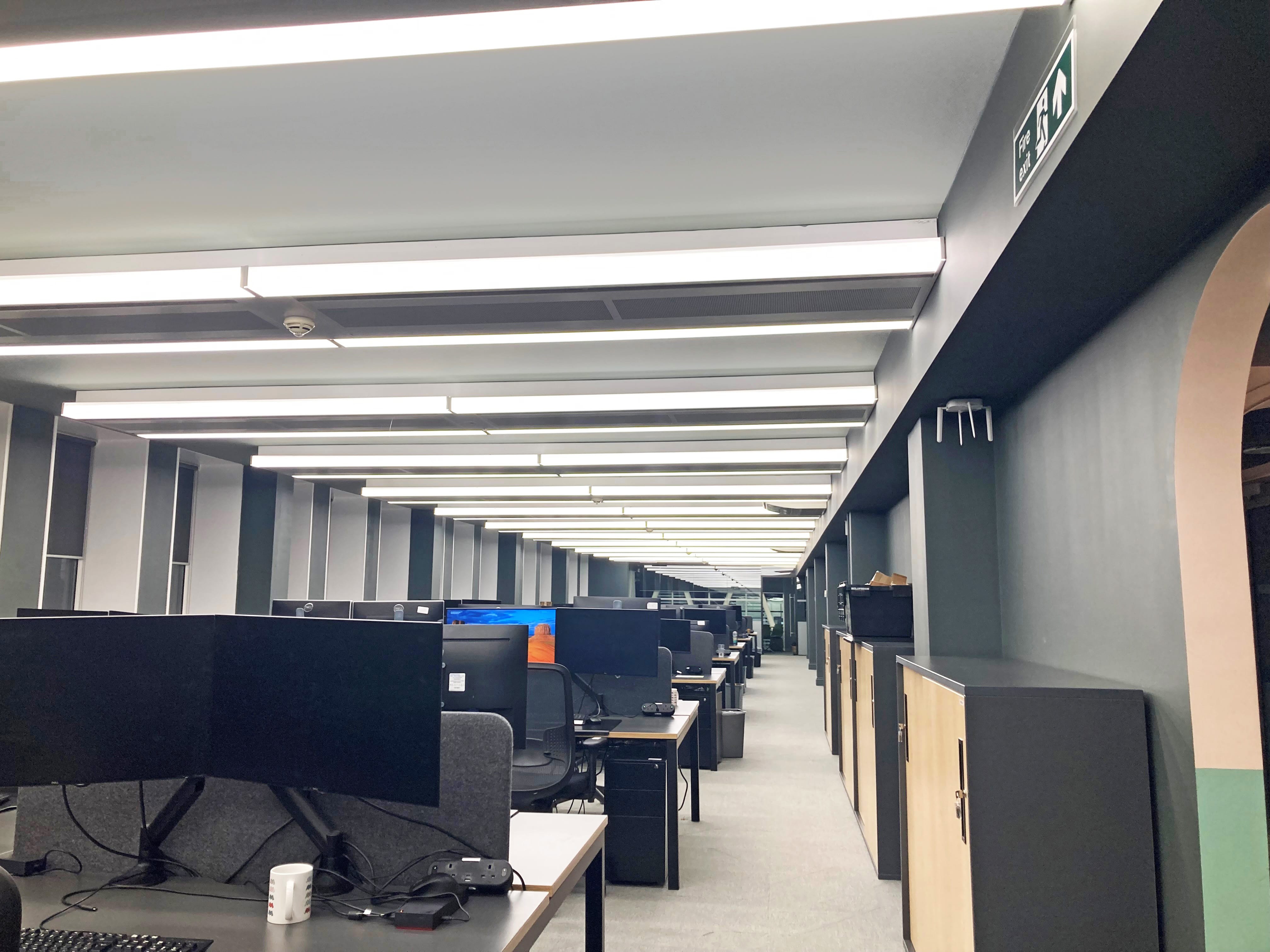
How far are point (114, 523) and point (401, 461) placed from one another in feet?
7.98

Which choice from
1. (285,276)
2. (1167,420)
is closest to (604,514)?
(285,276)

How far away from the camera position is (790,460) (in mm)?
6543

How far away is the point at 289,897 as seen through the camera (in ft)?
5.00

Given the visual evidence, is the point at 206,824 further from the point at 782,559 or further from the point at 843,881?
the point at 782,559

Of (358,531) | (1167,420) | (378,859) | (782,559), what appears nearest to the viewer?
(378,859)

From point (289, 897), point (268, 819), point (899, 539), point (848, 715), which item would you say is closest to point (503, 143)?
point (268, 819)

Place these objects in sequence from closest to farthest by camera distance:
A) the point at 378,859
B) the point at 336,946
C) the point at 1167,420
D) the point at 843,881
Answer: the point at 336,946, the point at 378,859, the point at 1167,420, the point at 843,881

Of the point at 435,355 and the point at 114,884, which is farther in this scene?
the point at 435,355

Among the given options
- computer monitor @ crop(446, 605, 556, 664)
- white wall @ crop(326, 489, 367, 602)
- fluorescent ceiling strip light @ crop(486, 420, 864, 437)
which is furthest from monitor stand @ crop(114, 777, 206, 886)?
white wall @ crop(326, 489, 367, 602)

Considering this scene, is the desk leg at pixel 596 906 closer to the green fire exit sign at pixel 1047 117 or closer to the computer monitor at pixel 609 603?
the green fire exit sign at pixel 1047 117

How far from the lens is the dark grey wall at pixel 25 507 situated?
580cm

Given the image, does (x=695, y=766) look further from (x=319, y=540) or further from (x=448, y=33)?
(x=319, y=540)

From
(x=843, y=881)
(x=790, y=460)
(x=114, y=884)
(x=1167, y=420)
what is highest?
(x=790, y=460)

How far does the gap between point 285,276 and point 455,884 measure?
89.4 inches
